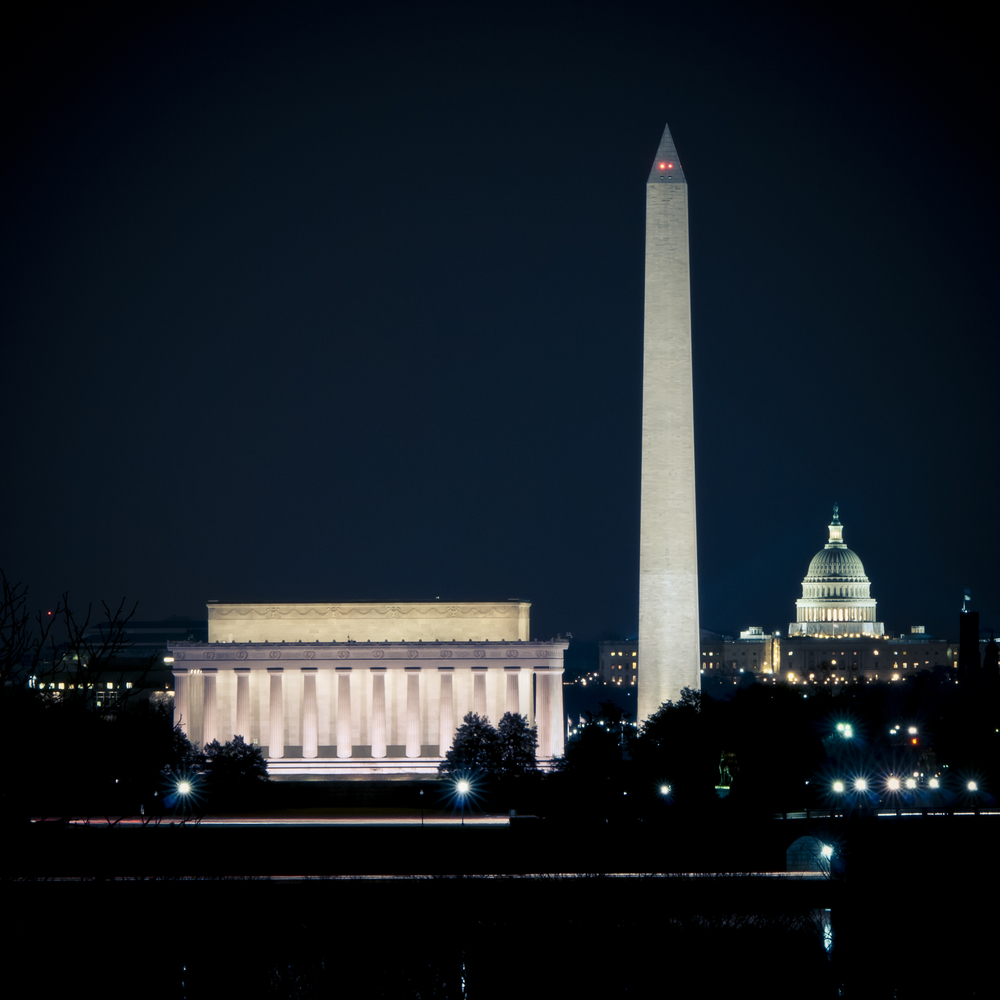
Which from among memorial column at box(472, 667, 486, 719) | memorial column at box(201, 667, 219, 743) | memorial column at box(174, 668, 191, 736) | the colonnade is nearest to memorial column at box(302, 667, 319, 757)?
the colonnade

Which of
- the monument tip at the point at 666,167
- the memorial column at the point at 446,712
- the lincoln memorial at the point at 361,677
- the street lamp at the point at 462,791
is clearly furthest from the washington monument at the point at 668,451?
the memorial column at the point at 446,712

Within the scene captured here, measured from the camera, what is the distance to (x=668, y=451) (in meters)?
91.8

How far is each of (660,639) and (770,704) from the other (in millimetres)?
9395

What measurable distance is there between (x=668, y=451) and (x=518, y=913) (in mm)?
42311

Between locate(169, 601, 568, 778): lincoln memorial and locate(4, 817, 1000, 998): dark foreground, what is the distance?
169 feet

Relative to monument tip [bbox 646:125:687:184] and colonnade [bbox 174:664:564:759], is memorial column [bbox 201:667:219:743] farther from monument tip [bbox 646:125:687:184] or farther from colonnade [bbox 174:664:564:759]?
monument tip [bbox 646:125:687:184]

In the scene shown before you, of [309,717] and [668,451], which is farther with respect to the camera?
[309,717]

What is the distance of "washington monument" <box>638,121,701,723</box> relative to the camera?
9175 centimetres

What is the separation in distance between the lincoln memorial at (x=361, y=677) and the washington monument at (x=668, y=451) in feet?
77.5

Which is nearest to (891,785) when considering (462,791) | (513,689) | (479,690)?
(462,791)

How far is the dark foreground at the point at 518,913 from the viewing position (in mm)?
44062

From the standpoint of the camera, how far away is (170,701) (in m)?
141

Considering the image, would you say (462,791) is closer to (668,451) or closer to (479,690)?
(668,451)

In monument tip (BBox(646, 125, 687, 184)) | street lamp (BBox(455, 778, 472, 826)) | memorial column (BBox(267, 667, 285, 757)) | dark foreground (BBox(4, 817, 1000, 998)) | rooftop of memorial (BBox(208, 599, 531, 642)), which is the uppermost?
monument tip (BBox(646, 125, 687, 184))
